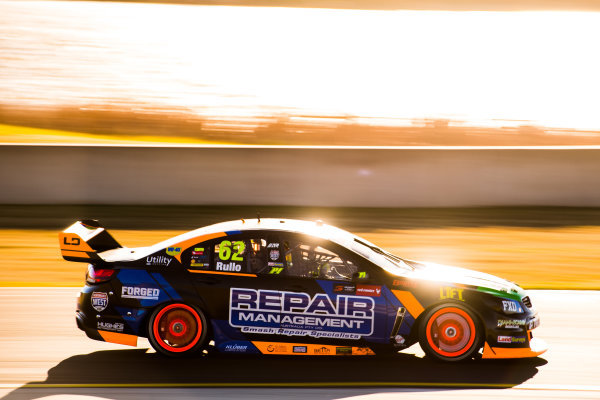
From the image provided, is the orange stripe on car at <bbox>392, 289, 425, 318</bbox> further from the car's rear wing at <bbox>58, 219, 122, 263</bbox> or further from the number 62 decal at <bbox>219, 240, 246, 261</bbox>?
the car's rear wing at <bbox>58, 219, 122, 263</bbox>

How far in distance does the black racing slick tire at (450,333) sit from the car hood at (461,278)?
0.92ft

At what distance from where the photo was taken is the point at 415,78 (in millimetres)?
23250

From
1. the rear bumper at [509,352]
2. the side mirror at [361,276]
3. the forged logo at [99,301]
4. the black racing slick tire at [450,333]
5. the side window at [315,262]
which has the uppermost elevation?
the side window at [315,262]

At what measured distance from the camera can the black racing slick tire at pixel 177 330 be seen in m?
7.03

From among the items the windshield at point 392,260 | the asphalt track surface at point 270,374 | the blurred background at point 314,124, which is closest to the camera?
the asphalt track surface at point 270,374

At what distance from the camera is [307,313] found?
22.7 feet

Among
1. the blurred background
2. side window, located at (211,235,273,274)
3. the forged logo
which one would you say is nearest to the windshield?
side window, located at (211,235,273,274)

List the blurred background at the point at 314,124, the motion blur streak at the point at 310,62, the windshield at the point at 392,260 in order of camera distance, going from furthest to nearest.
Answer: the motion blur streak at the point at 310,62 < the blurred background at the point at 314,124 < the windshield at the point at 392,260

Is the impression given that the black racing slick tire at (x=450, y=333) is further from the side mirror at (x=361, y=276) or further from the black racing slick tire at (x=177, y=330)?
the black racing slick tire at (x=177, y=330)

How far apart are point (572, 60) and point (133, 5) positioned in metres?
14.6

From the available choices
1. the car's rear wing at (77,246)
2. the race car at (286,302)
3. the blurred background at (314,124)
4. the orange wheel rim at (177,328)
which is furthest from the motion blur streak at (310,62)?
the orange wheel rim at (177,328)

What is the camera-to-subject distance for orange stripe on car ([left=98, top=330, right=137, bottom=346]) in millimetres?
7098

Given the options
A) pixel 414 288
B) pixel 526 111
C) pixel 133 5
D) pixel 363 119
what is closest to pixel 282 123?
pixel 363 119

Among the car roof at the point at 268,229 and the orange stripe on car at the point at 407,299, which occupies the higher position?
the car roof at the point at 268,229
